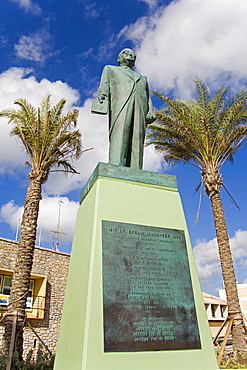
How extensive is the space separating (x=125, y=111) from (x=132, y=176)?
3.43 ft

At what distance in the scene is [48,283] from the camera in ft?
57.4

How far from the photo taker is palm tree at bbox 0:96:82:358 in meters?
10.6

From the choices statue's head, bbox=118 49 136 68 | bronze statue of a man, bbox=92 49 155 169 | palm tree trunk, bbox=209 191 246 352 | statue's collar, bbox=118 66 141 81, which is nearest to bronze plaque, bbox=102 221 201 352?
bronze statue of a man, bbox=92 49 155 169

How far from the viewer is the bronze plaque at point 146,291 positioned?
2.92 m

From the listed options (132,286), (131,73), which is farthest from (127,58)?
(132,286)

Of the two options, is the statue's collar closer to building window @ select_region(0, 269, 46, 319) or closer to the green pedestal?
the green pedestal

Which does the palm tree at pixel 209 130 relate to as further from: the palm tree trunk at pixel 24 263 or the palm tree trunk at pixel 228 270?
the palm tree trunk at pixel 24 263

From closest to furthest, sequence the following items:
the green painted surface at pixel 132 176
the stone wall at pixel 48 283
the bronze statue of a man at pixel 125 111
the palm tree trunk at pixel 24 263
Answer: the green painted surface at pixel 132 176, the bronze statue of a man at pixel 125 111, the palm tree trunk at pixel 24 263, the stone wall at pixel 48 283

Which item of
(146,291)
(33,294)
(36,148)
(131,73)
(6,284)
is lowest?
(146,291)

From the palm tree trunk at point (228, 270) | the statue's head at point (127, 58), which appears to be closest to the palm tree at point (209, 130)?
the palm tree trunk at point (228, 270)

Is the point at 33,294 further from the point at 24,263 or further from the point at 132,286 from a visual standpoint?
the point at 132,286

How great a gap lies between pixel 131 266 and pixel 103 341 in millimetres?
738

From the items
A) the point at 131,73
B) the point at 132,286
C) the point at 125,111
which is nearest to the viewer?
the point at 132,286

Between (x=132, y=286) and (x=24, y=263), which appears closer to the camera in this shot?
(x=132, y=286)
